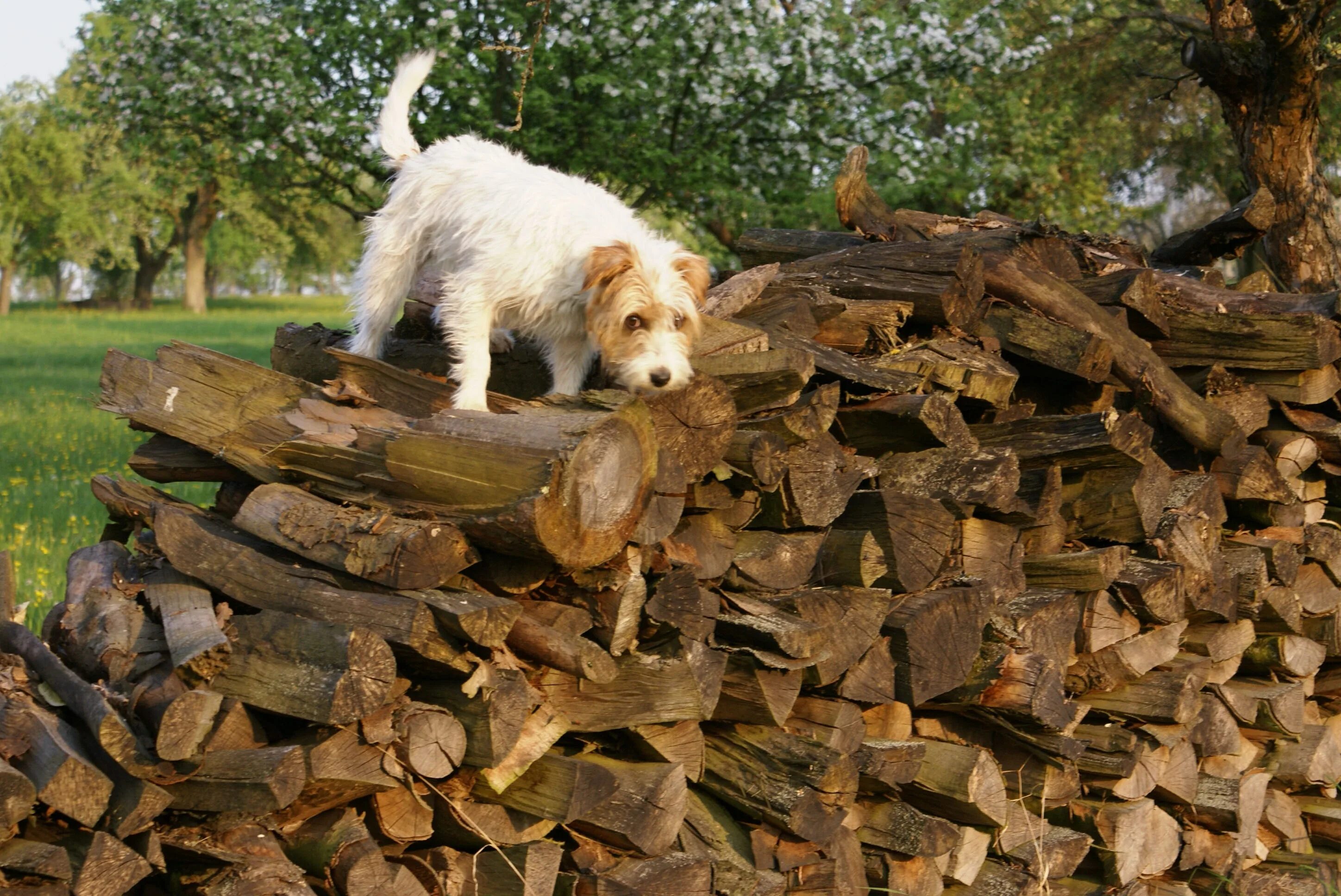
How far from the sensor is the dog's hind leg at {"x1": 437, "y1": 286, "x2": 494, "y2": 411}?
411cm

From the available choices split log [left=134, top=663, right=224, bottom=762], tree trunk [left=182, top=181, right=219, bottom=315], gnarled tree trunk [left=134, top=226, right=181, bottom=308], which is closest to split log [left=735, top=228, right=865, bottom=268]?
split log [left=134, top=663, right=224, bottom=762]

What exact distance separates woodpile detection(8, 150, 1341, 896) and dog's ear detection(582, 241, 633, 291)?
411 millimetres

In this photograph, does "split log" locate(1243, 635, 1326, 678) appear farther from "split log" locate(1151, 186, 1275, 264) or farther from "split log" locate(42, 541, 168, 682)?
"split log" locate(42, 541, 168, 682)

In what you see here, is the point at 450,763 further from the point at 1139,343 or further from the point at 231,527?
the point at 1139,343

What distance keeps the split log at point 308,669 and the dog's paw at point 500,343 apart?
1849 millimetres

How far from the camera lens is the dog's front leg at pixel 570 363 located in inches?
172

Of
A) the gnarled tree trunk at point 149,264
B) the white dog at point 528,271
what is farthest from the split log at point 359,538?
the gnarled tree trunk at point 149,264

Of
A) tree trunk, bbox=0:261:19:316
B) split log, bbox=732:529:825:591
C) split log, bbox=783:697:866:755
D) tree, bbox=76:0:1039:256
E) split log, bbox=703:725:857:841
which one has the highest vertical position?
tree, bbox=76:0:1039:256

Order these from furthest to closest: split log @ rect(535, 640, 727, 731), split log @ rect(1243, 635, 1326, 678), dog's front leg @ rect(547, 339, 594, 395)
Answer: split log @ rect(1243, 635, 1326, 678), dog's front leg @ rect(547, 339, 594, 395), split log @ rect(535, 640, 727, 731)

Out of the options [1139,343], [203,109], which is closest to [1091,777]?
[1139,343]

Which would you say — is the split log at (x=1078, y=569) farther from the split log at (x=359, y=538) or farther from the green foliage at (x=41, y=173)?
the green foliage at (x=41, y=173)

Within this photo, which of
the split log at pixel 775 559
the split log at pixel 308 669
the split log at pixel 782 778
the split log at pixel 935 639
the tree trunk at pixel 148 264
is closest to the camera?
the split log at pixel 308 669

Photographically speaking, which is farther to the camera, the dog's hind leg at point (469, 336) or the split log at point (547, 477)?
the dog's hind leg at point (469, 336)

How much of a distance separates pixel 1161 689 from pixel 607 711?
2442 millimetres
